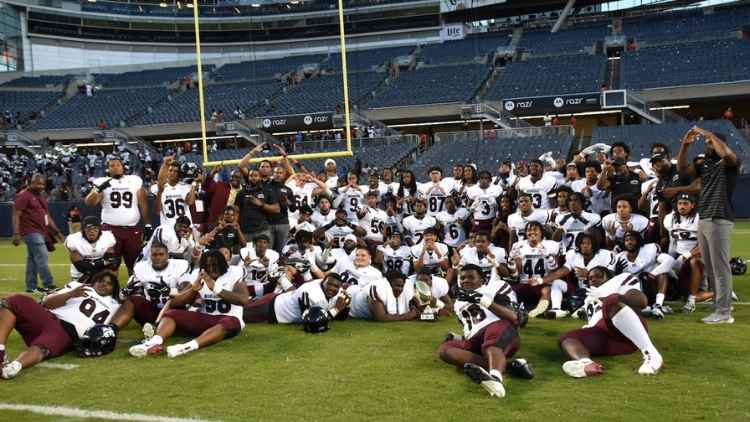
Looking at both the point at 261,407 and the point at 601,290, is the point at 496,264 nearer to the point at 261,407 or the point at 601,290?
the point at 601,290

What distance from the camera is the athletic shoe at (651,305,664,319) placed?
636 cm

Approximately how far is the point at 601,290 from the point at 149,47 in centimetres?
4364

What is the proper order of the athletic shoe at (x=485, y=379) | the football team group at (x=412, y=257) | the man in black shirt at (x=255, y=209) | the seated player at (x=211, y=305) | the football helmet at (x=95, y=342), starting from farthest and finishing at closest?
the man in black shirt at (x=255, y=209) < the seated player at (x=211, y=305) < the football helmet at (x=95, y=342) < the football team group at (x=412, y=257) < the athletic shoe at (x=485, y=379)

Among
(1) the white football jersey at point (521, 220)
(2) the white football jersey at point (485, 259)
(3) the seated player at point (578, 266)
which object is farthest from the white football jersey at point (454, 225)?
(3) the seated player at point (578, 266)

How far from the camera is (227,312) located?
5992 millimetres

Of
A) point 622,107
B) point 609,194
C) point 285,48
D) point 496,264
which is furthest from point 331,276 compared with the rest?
point 285,48

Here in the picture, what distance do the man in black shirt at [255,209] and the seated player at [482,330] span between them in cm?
397

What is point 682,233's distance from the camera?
6918mm

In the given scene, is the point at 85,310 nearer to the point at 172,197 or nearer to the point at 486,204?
the point at 172,197

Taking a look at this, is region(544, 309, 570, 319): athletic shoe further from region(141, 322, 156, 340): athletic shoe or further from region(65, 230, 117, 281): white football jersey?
region(65, 230, 117, 281): white football jersey

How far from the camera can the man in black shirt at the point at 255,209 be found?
8445mm

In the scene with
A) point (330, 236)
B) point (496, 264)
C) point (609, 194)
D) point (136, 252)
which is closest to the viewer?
point (496, 264)

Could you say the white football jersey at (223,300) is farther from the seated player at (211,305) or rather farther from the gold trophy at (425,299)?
the gold trophy at (425,299)

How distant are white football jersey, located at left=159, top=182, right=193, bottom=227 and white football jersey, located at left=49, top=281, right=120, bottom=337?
2.19 metres
